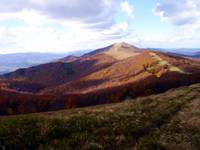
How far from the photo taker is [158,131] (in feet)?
58.9

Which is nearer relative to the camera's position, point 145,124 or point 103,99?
point 145,124

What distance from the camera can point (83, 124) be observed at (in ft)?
59.5

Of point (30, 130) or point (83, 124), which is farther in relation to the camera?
point (83, 124)

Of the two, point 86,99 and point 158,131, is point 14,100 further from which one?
point 158,131

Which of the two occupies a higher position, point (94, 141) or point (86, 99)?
point (94, 141)

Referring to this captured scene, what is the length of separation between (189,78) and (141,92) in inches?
1519

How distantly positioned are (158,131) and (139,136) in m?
1.76

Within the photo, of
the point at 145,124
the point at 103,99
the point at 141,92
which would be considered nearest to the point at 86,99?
the point at 103,99

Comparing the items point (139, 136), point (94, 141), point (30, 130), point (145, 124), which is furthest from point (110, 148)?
point (145, 124)

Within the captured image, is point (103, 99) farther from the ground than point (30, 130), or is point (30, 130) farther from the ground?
point (30, 130)

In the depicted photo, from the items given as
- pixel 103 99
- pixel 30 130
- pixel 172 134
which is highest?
pixel 30 130

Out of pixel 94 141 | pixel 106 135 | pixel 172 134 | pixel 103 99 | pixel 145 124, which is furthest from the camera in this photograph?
pixel 103 99

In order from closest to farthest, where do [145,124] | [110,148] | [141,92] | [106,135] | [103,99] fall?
[110,148], [106,135], [145,124], [141,92], [103,99]

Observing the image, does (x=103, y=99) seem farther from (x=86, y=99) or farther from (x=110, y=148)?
(x=110, y=148)
